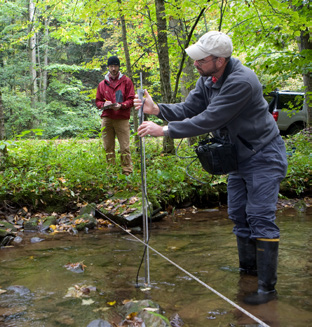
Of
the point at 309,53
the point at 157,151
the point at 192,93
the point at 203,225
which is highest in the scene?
the point at 309,53

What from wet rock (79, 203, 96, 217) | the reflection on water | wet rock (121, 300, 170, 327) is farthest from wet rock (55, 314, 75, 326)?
wet rock (79, 203, 96, 217)

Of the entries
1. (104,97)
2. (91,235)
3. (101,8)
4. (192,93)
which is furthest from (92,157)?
(192,93)

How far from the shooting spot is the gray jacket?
283 cm

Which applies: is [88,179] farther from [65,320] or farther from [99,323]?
[99,323]

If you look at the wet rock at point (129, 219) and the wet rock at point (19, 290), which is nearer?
the wet rock at point (19, 290)

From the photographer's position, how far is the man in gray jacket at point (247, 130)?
2.86 m

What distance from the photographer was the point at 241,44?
892 centimetres

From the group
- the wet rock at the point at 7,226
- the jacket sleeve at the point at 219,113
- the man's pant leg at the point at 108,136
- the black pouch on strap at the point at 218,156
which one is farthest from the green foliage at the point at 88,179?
the jacket sleeve at the point at 219,113

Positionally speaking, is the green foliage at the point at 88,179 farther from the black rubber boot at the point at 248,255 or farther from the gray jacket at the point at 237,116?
the gray jacket at the point at 237,116

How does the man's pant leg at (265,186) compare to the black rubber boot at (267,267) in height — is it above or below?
above

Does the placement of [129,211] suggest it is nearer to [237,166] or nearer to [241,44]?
[237,166]

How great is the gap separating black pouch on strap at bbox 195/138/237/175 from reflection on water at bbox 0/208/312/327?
3.64ft

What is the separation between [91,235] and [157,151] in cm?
466

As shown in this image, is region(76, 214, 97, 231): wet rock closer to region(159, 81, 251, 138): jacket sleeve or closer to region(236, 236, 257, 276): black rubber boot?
region(236, 236, 257, 276): black rubber boot
